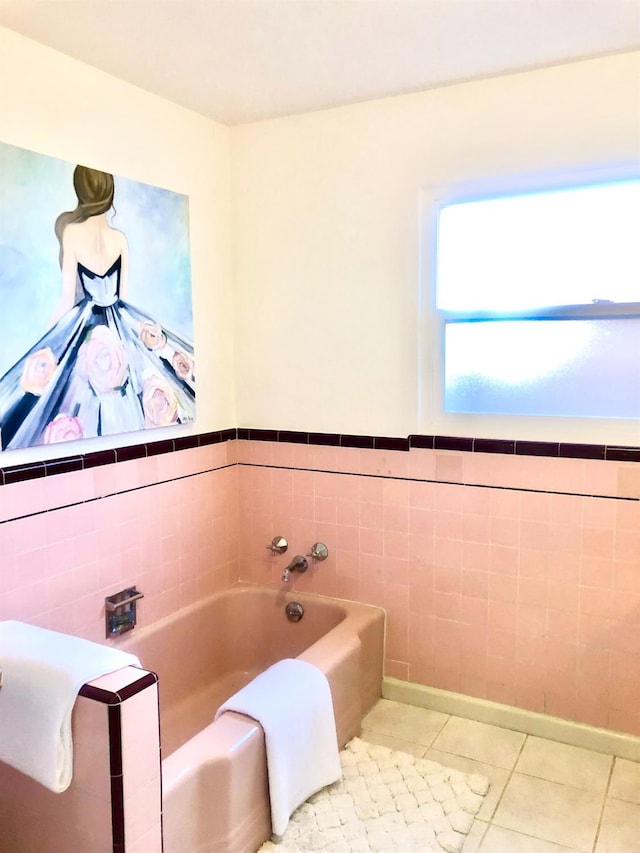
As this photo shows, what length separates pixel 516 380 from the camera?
94.8 inches

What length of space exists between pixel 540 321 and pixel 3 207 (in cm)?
176

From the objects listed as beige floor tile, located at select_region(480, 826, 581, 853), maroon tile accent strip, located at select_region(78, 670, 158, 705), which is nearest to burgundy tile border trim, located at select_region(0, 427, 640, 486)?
maroon tile accent strip, located at select_region(78, 670, 158, 705)

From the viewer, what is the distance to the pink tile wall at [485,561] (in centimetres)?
226

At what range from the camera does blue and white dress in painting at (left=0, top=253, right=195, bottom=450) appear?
78.4 inches

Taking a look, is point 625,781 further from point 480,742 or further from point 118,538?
point 118,538

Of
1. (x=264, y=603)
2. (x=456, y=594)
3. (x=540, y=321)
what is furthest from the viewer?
(x=264, y=603)

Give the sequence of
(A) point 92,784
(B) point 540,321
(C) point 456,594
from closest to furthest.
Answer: (A) point 92,784 → (B) point 540,321 → (C) point 456,594

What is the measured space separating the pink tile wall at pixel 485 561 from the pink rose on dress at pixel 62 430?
0.90 m

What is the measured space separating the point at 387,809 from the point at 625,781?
0.80m

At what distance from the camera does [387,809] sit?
6.61ft

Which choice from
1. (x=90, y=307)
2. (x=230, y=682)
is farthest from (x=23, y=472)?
(x=230, y=682)

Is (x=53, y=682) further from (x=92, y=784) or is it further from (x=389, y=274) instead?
(x=389, y=274)

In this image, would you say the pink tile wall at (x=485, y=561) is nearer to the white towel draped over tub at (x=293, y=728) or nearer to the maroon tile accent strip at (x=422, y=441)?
the maroon tile accent strip at (x=422, y=441)

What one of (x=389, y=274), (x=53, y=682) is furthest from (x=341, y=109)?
(x=53, y=682)
